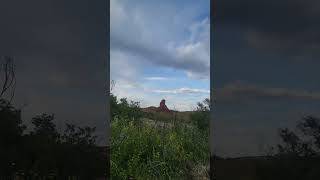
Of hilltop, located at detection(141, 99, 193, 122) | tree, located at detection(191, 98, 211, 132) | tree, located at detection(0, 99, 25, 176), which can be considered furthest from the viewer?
hilltop, located at detection(141, 99, 193, 122)

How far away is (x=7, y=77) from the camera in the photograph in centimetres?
517

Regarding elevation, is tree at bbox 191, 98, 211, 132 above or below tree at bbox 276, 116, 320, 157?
above

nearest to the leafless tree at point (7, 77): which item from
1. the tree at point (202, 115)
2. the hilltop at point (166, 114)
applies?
the hilltop at point (166, 114)

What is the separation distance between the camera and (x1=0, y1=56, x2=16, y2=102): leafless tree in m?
5.15

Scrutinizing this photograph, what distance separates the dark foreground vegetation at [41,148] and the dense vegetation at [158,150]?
1153 mm

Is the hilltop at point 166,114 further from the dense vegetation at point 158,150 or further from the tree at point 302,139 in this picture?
the tree at point 302,139

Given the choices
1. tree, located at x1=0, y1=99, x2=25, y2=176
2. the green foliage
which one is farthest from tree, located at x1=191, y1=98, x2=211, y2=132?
tree, located at x1=0, y1=99, x2=25, y2=176

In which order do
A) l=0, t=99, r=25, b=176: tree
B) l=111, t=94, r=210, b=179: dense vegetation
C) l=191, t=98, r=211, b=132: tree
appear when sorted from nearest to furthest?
l=0, t=99, r=25, b=176: tree < l=111, t=94, r=210, b=179: dense vegetation < l=191, t=98, r=211, b=132: tree

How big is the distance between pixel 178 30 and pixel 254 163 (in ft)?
8.75

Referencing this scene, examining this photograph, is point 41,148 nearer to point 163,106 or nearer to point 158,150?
point 158,150

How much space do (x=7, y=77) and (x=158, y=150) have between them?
238 centimetres

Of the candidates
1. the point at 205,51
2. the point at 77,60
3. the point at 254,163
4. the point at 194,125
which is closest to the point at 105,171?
the point at 77,60

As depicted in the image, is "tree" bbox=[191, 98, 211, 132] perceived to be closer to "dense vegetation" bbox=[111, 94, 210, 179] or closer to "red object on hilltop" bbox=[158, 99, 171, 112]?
"dense vegetation" bbox=[111, 94, 210, 179]

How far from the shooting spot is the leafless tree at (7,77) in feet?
16.9
